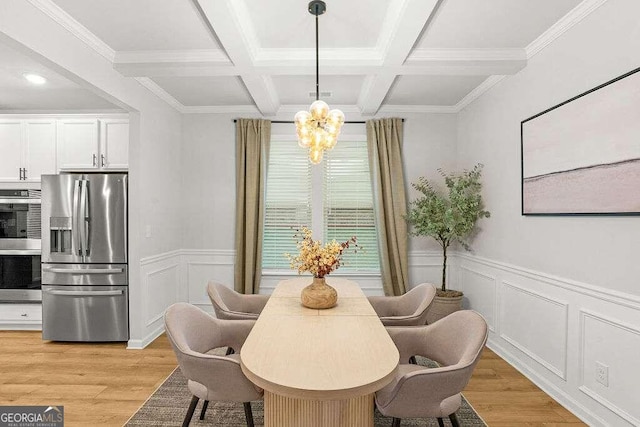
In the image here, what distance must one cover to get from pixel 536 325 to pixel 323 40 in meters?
2.93

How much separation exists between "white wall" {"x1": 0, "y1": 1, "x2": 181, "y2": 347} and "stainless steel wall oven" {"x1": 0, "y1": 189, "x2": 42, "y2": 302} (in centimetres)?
133

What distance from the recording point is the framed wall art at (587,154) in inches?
82.7

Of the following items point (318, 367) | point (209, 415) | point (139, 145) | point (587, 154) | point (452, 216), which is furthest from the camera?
point (452, 216)

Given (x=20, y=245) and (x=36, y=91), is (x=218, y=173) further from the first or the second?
(x=20, y=245)

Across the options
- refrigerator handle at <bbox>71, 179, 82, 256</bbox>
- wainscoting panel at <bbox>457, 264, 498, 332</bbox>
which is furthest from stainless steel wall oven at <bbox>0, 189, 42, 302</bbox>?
wainscoting panel at <bbox>457, 264, 498, 332</bbox>

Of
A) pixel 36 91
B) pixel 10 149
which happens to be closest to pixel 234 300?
pixel 36 91

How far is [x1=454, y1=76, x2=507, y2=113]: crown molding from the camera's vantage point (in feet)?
12.1

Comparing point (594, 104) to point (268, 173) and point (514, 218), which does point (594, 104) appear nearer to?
point (514, 218)

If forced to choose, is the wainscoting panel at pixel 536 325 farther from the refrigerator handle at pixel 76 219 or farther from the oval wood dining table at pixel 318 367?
the refrigerator handle at pixel 76 219

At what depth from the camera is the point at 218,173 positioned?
4758 millimetres

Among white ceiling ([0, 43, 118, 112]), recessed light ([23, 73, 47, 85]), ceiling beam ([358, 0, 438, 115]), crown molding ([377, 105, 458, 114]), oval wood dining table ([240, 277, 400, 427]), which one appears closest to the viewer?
oval wood dining table ([240, 277, 400, 427])

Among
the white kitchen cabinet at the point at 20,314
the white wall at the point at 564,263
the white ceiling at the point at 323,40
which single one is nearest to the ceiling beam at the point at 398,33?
the white ceiling at the point at 323,40

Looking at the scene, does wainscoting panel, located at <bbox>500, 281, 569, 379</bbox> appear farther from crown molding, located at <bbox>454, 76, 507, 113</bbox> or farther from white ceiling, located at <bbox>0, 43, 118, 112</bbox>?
white ceiling, located at <bbox>0, 43, 118, 112</bbox>

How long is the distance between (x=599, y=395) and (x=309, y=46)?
3306 mm
